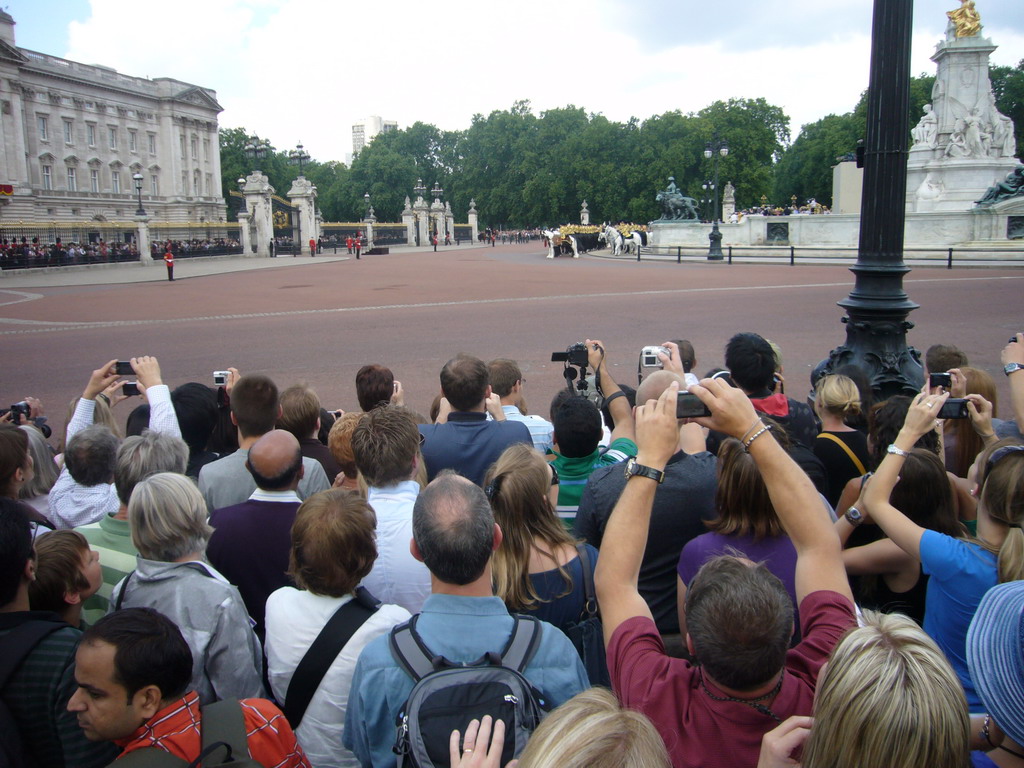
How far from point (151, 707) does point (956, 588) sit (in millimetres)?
2515

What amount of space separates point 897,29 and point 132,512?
6749mm

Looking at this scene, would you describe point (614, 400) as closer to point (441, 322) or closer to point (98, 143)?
point (441, 322)

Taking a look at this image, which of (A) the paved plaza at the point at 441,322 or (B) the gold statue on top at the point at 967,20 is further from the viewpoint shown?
(B) the gold statue on top at the point at 967,20

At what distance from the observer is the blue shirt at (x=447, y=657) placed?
2.23 meters

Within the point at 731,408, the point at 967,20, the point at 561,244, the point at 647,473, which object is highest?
the point at 967,20

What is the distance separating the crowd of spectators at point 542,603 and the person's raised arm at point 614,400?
1.33 feet

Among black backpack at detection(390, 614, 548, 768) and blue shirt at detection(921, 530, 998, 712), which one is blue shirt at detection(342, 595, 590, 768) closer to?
black backpack at detection(390, 614, 548, 768)

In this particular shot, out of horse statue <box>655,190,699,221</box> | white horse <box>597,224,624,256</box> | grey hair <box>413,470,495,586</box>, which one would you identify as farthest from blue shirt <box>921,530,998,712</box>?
horse statue <box>655,190,699,221</box>

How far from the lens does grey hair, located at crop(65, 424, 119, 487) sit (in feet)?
13.3

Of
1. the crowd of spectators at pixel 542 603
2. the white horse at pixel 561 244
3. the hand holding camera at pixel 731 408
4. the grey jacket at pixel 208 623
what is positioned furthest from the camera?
the white horse at pixel 561 244

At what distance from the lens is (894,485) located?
3121 millimetres

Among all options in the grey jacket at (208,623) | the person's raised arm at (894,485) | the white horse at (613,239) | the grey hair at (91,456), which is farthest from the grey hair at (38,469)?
the white horse at (613,239)

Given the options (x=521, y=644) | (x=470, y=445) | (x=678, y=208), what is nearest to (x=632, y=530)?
(x=521, y=644)

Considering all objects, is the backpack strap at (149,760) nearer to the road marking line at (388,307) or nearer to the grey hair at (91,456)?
the grey hair at (91,456)
